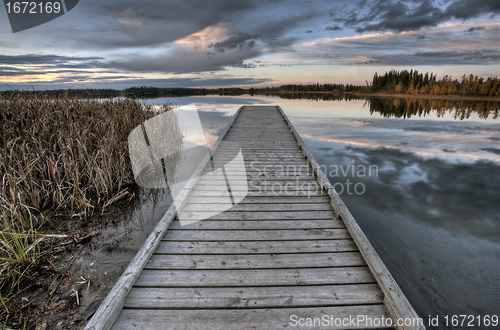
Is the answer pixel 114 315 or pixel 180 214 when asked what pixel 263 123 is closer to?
pixel 180 214

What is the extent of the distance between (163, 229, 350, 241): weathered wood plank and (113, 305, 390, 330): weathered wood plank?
88 centimetres

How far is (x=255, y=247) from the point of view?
250 cm

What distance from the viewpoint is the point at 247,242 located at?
8.49ft

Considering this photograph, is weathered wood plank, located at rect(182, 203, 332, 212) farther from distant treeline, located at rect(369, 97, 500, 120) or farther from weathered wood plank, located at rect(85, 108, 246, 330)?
distant treeline, located at rect(369, 97, 500, 120)

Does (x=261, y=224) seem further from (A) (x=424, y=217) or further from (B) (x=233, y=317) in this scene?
(A) (x=424, y=217)

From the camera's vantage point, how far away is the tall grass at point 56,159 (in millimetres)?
3539

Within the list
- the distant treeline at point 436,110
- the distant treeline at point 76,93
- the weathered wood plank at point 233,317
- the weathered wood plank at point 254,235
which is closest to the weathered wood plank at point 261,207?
the weathered wood plank at point 254,235

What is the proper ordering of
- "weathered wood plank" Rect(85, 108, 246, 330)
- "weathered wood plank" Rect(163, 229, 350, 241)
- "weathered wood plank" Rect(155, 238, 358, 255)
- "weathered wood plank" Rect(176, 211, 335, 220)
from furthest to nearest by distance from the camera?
"weathered wood plank" Rect(176, 211, 335, 220), "weathered wood plank" Rect(163, 229, 350, 241), "weathered wood plank" Rect(155, 238, 358, 255), "weathered wood plank" Rect(85, 108, 246, 330)

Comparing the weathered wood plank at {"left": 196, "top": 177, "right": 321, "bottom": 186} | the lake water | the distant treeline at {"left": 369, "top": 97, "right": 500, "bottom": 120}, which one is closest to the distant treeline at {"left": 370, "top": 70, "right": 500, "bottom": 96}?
the distant treeline at {"left": 369, "top": 97, "right": 500, "bottom": 120}

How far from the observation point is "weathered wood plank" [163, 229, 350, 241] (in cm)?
263

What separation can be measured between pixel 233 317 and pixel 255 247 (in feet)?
2.69

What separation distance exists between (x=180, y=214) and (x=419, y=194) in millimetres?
5151

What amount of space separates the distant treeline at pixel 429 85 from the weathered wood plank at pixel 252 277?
52175 mm

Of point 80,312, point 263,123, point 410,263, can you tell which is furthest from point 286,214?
point 263,123
